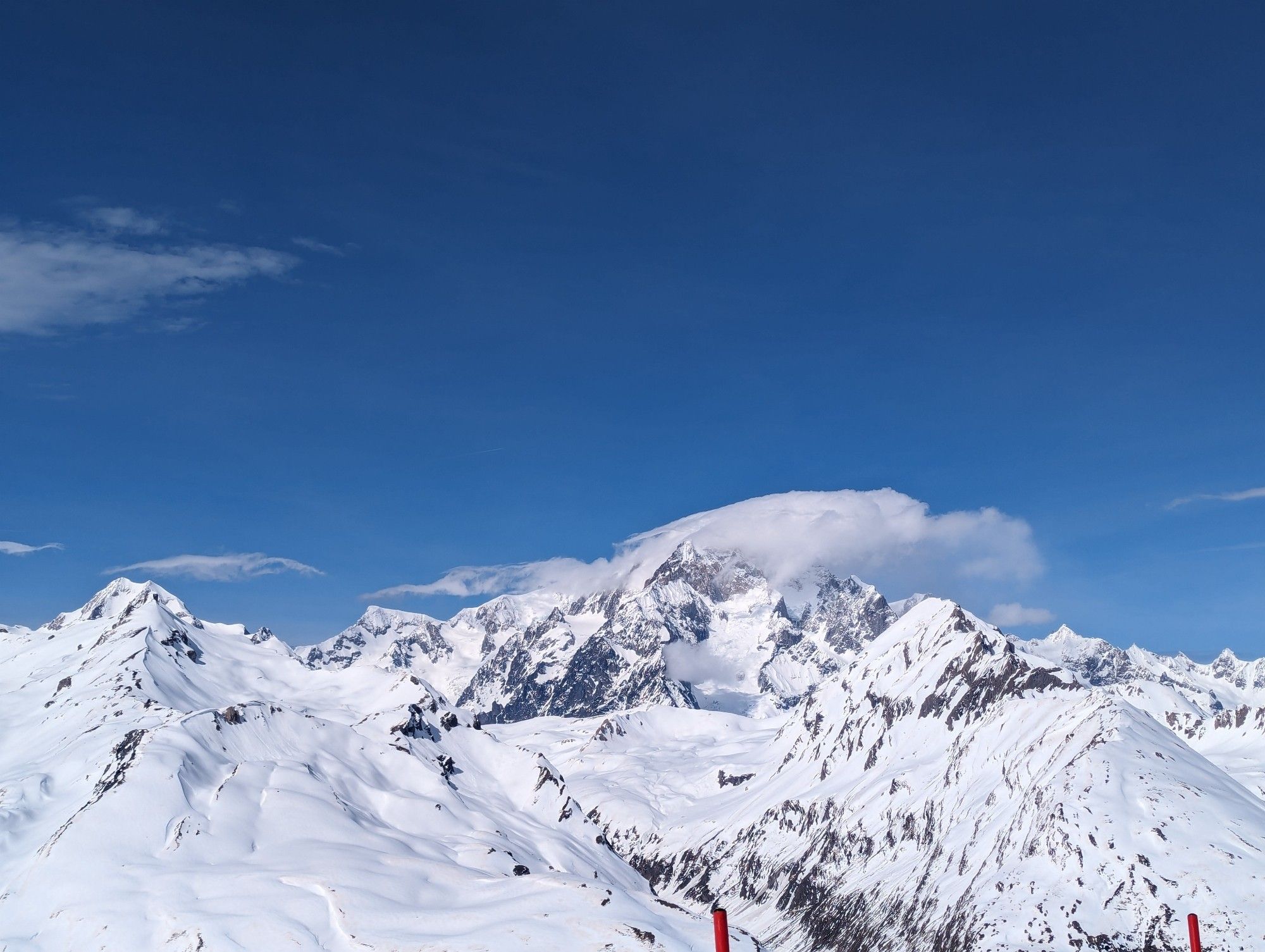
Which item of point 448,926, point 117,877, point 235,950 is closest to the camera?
point 235,950

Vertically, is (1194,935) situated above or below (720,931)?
above

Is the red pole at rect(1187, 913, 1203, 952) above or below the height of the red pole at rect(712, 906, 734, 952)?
above

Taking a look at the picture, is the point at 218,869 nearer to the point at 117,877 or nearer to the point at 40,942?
the point at 117,877

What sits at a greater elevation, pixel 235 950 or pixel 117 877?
pixel 117 877

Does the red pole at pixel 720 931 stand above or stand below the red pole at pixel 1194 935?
below

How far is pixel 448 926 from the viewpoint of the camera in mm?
174750

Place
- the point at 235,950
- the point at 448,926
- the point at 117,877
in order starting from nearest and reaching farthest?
the point at 235,950
the point at 448,926
the point at 117,877

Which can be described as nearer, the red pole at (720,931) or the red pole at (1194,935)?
the red pole at (720,931)

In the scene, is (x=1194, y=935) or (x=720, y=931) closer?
(x=720, y=931)

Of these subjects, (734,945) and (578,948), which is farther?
(734,945)

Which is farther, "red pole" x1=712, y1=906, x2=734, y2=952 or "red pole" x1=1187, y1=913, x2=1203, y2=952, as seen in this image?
"red pole" x1=1187, y1=913, x2=1203, y2=952

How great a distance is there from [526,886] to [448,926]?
24641mm

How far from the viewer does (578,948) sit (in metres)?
166

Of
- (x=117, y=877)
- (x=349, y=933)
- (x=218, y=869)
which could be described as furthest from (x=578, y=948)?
(x=117, y=877)
